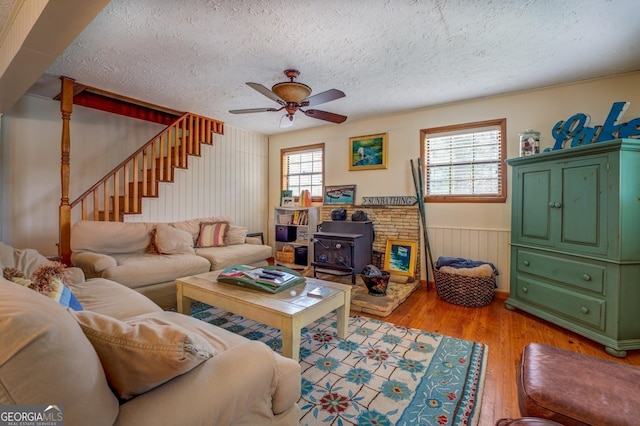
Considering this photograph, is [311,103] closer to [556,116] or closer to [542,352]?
[542,352]

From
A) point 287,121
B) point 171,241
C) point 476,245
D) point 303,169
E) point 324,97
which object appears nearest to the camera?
point 324,97

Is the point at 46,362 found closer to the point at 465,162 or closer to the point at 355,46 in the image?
the point at 355,46

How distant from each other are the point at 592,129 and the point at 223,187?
16.2ft

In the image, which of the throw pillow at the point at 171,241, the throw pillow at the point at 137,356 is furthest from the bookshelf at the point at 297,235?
the throw pillow at the point at 137,356

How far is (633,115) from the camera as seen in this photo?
114 inches

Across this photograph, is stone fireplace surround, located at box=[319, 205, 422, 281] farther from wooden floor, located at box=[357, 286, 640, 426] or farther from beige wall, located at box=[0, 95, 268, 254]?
beige wall, located at box=[0, 95, 268, 254]

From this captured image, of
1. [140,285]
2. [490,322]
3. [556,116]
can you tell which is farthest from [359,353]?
[556,116]

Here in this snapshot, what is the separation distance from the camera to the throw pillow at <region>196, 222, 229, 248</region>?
4.06 m

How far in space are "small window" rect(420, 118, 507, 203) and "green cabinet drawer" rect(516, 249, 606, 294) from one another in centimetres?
87

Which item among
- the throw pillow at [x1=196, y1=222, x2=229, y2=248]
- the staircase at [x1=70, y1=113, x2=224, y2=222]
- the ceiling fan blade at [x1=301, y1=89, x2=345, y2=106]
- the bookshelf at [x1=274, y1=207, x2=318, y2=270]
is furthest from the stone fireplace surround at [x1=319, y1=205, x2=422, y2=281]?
the staircase at [x1=70, y1=113, x2=224, y2=222]

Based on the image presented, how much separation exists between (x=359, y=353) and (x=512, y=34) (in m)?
2.77

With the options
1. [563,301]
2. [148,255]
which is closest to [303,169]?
[148,255]

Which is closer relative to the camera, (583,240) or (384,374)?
(384,374)

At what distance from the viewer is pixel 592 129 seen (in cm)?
278
